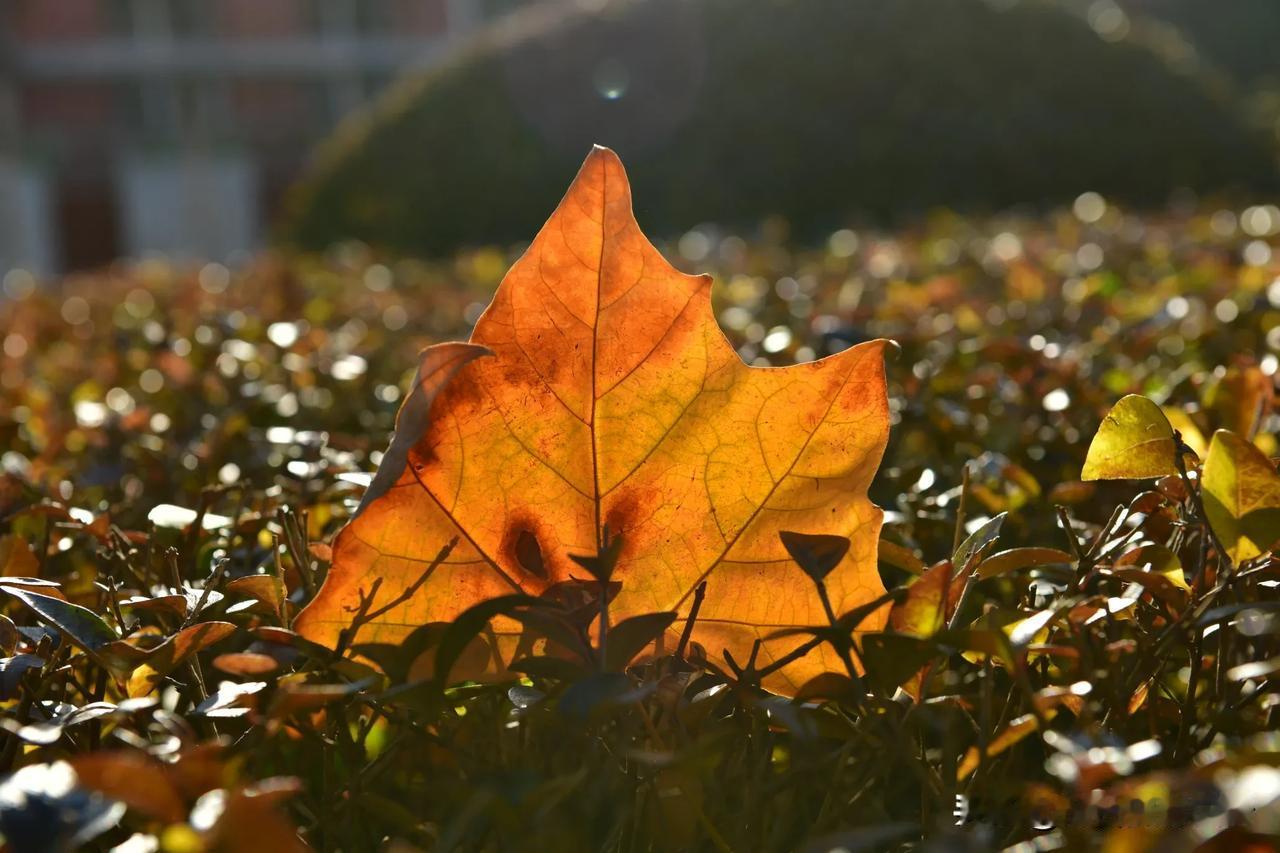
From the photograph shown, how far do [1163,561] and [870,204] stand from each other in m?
10.6

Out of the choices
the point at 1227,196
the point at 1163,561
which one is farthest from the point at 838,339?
the point at 1227,196

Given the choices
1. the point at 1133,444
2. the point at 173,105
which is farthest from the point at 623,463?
the point at 173,105

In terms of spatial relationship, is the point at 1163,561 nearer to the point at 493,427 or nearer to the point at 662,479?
the point at 662,479

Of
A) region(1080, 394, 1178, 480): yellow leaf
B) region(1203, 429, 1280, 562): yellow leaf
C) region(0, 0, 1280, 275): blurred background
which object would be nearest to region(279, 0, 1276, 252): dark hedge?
region(0, 0, 1280, 275): blurred background

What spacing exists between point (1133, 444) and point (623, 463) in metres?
0.45

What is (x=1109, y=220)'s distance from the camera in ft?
21.8

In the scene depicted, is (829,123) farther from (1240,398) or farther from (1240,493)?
(1240,493)

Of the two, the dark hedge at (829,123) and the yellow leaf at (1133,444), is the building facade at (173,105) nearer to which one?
the dark hedge at (829,123)

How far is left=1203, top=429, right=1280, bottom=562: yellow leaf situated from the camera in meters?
1.04

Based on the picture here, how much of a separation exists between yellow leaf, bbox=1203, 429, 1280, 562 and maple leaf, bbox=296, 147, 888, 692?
0.89 ft

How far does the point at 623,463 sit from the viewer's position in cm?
112

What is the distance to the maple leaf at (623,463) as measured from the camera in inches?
42.4

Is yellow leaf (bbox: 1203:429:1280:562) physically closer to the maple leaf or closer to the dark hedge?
the maple leaf

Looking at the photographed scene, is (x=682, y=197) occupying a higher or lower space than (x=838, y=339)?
higher
